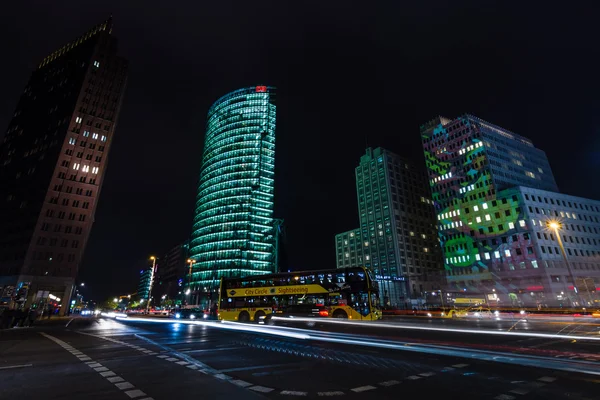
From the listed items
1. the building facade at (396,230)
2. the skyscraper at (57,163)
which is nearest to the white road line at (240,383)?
the skyscraper at (57,163)

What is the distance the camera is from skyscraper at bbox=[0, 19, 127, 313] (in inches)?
2724

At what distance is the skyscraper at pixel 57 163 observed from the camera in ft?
227

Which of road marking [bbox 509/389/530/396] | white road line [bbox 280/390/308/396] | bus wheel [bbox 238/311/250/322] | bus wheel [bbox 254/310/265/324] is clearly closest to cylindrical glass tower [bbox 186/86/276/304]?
bus wheel [bbox 238/311/250/322]

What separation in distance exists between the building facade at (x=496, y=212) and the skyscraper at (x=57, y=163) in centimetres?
10874

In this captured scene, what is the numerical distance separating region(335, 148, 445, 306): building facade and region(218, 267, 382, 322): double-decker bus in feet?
238

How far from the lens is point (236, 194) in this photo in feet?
414

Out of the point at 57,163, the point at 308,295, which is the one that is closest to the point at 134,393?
the point at 308,295

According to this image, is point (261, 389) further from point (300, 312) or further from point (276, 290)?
point (276, 290)

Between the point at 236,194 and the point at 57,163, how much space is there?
62.6m

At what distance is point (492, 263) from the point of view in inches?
3145

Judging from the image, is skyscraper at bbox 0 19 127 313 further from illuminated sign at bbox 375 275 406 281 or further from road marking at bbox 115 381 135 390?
Answer: illuminated sign at bbox 375 275 406 281

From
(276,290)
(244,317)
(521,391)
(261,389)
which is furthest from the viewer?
(244,317)

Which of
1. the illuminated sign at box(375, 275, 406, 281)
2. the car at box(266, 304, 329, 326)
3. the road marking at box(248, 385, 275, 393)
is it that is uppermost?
the illuminated sign at box(375, 275, 406, 281)

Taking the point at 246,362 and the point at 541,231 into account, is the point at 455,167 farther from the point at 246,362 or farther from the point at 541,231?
the point at 246,362
